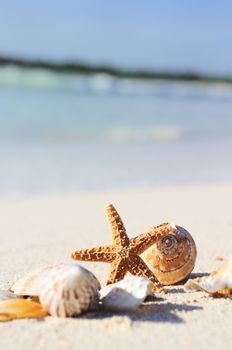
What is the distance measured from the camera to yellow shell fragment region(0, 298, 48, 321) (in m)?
2.82

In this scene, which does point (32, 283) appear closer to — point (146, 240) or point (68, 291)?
point (68, 291)

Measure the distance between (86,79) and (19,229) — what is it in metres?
28.1

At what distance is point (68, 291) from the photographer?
2.73 metres

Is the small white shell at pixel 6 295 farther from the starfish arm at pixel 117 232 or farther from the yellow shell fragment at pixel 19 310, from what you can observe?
the starfish arm at pixel 117 232

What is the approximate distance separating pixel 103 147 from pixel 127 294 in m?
6.98

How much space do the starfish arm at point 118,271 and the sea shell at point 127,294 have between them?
25 cm

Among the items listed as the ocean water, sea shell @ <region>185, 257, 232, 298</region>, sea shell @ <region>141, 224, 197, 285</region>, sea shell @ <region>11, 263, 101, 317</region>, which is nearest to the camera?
sea shell @ <region>11, 263, 101, 317</region>

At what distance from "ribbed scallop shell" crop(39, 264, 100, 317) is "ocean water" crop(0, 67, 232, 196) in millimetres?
3860

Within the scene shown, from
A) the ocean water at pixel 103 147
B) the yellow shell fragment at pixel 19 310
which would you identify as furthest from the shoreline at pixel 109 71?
the yellow shell fragment at pixel 19 310

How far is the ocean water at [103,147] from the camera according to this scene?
24.5 ft

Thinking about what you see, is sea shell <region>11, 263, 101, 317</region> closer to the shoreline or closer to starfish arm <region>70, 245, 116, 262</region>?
starfish arm <region>70, 245, 116, 262</region>

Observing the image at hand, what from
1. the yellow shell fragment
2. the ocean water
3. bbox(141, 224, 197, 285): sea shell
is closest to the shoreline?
the ocean water

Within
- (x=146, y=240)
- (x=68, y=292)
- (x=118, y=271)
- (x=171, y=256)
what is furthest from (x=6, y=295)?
(x=171, y=256)

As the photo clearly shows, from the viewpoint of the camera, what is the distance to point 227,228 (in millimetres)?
5191
